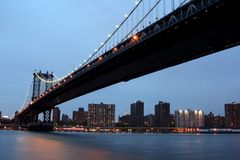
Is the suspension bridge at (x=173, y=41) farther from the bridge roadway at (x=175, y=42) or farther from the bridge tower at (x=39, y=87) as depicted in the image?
the bridge tower at (x=39, y=87)

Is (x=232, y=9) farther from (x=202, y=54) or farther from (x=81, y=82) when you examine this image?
(x=81, y=82)

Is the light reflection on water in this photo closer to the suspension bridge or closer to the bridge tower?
the suspension bridge

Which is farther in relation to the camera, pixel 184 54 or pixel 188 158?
pixel 184 54

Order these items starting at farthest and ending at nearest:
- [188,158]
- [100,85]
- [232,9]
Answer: [100,85]
[188,158]
[232,9]

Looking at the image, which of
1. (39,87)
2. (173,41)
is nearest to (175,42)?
(173,41)

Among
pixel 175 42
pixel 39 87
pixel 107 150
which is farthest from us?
pixel 39 87

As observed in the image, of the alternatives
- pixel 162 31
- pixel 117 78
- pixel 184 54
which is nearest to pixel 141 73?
pixel 117 78

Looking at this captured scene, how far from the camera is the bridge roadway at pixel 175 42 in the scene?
27297mm

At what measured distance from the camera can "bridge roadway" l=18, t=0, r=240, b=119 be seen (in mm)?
27297

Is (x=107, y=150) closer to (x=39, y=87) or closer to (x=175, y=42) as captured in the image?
(x=175, y=42)

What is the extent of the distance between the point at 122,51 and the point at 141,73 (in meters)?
6.87

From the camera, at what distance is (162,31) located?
31.8m

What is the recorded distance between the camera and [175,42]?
33000mm

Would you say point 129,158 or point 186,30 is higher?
point 186,30
